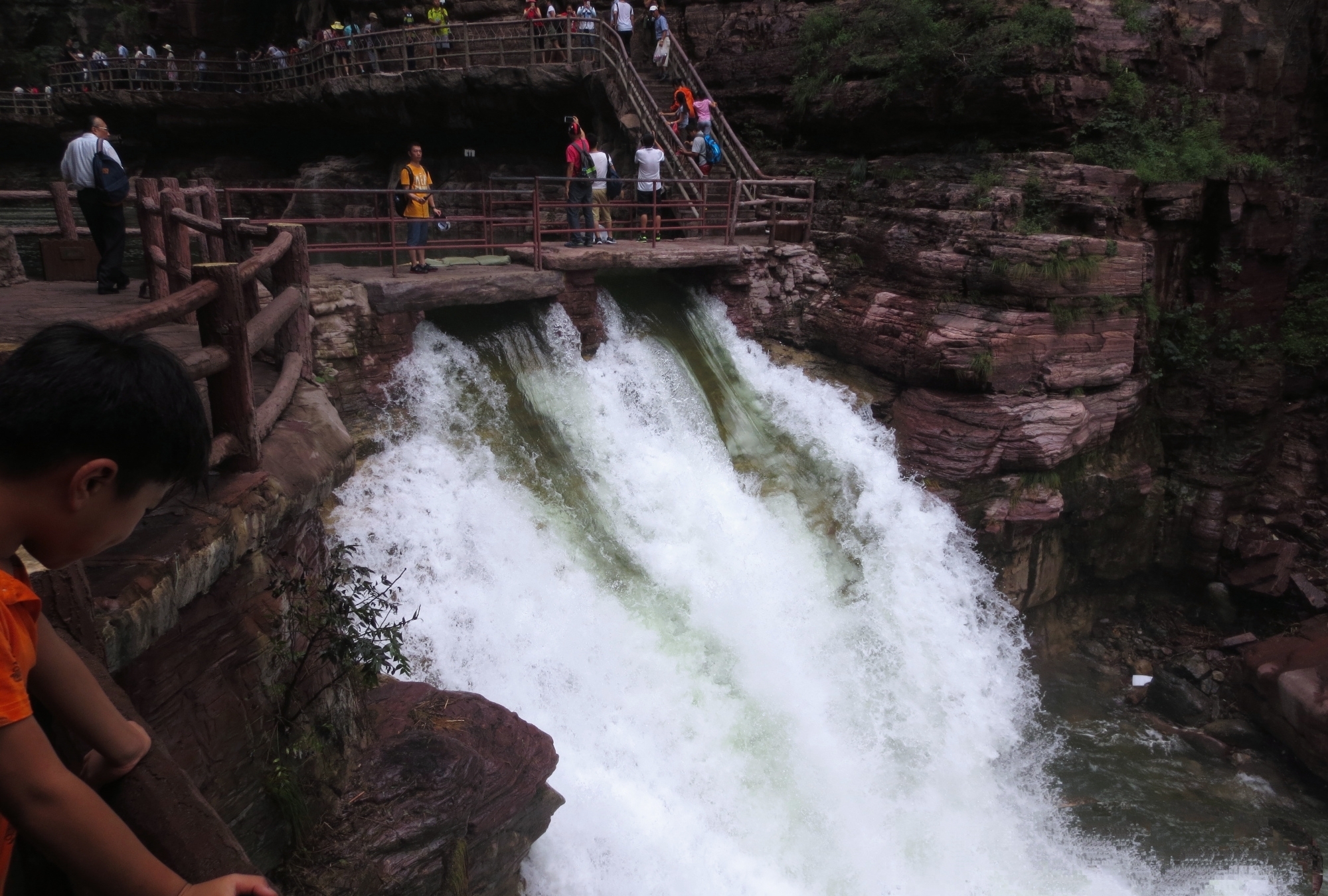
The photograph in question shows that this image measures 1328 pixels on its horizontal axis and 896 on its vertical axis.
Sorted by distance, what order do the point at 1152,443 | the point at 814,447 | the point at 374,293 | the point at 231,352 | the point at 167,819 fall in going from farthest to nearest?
1. the point at 1152,443
2. the point at 814,447
3. the point at 374,293
4. the point at 231,352
5. the point at 167,819

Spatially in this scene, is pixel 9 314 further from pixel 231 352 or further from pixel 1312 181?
pixel 1312 181

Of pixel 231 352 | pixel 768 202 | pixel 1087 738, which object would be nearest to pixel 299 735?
pixel 231 352

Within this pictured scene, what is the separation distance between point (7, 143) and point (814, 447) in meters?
25.3

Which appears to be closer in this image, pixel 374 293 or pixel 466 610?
pixel 466 610

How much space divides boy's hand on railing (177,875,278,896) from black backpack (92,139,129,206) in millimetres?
6493

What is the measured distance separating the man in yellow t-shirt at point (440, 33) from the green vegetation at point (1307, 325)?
49.3 feet

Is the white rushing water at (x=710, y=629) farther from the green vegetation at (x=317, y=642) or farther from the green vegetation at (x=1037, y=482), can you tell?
the green vegetation at (x=317, y=642)

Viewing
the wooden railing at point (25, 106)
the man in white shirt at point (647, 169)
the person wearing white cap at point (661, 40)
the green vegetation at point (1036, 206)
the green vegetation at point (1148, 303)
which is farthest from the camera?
the wooden railing at point (25, 106)

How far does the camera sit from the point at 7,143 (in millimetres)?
23641

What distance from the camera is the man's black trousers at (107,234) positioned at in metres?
6.91

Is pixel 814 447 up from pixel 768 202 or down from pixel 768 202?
down

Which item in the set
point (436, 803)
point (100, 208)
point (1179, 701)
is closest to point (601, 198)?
point (100, 208)

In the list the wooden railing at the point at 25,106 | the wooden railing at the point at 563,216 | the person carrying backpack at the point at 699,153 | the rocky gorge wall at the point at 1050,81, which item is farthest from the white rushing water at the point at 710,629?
the wooden railing at the point at 25,106

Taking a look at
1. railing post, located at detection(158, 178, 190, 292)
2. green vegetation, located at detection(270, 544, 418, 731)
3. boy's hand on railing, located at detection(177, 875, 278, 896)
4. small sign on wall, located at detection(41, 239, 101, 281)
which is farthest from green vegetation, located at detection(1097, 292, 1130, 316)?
boy's hand on railing, located at detection(177, 875, 278, 896)
